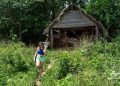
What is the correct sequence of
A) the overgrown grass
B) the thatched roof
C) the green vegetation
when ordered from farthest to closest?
the thatched roof < the green vegetation < the overgrown grass

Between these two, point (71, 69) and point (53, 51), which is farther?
point (53, 51)

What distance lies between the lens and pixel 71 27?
31.0 metres

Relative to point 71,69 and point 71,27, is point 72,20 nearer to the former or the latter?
point 71,27

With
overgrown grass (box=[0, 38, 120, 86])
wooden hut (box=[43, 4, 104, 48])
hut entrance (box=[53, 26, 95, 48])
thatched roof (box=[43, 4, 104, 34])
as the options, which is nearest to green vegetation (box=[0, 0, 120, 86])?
overgrown grass (box=[0, 38, 120, 86])

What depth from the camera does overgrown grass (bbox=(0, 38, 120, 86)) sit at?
A: 1108 centimetres

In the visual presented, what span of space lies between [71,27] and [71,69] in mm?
16301

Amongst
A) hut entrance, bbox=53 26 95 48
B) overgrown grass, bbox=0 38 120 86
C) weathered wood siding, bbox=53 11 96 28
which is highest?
overgrown grass, bbox=0 38 120 86

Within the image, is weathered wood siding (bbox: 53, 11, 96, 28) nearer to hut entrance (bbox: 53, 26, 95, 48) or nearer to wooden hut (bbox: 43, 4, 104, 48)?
wooden hut (bbox: 43, 4, 104, 48)

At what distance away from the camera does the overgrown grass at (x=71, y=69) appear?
11.1 metres

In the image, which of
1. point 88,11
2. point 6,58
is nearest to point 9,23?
point 88,11

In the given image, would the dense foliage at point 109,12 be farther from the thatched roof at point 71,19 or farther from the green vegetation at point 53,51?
the thatched roof at point 71,19

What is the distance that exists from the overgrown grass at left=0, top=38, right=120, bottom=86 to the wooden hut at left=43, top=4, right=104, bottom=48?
651 centimetres

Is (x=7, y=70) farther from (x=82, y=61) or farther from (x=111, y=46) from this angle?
(x=111, y=46)

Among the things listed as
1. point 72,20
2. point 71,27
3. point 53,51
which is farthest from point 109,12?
point 53,51
